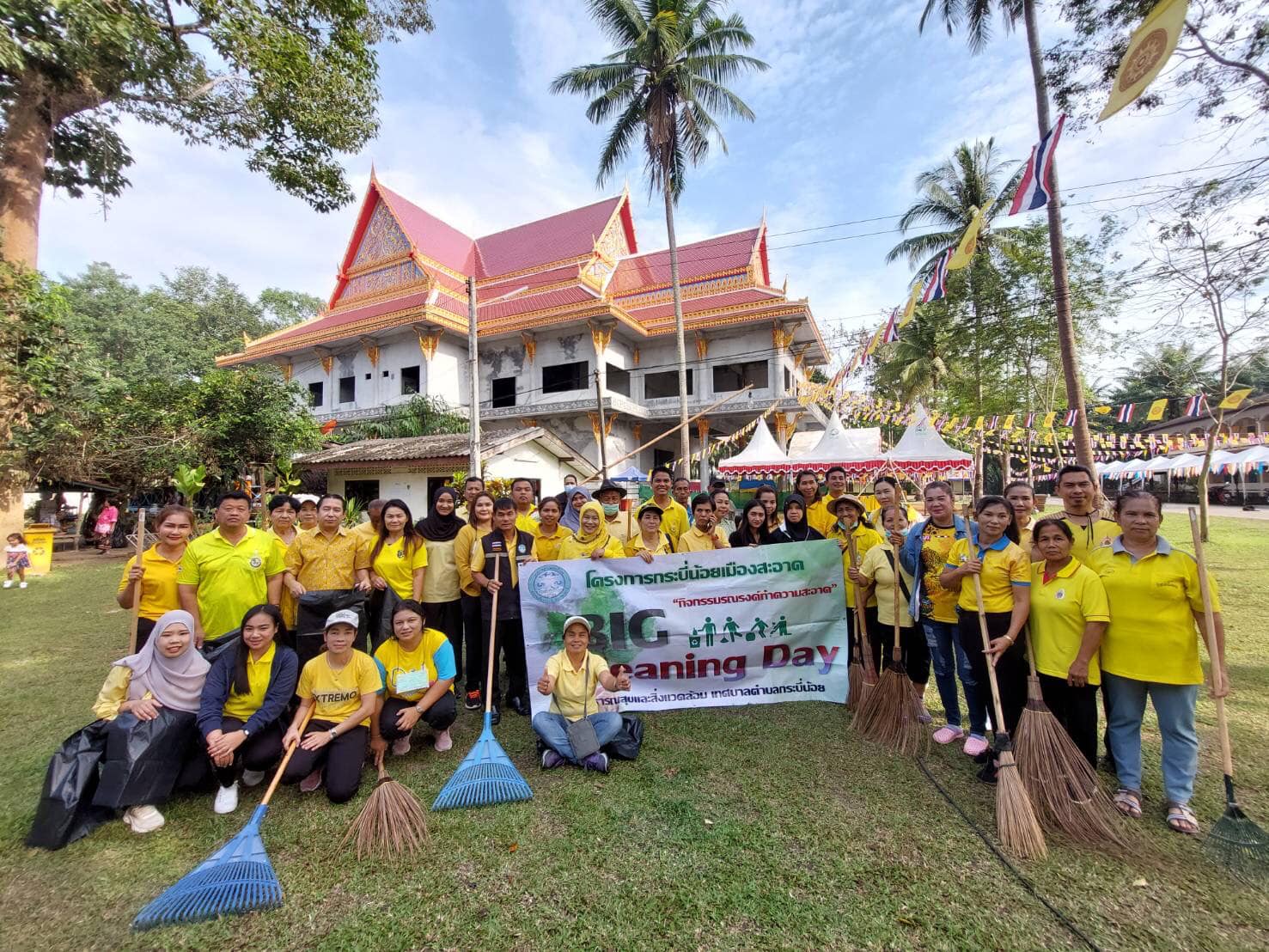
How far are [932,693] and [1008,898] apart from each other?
244 cm

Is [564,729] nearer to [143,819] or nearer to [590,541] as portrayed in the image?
[590,541]

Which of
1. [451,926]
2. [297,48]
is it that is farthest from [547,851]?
[297,48]

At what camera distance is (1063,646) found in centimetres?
278

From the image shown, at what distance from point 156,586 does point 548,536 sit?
241cm

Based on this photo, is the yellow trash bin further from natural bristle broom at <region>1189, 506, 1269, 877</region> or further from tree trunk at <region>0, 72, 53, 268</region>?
natural bristle broom at <region>1189, 506, 1269, 877</region>

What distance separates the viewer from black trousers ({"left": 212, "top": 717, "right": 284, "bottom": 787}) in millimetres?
2848

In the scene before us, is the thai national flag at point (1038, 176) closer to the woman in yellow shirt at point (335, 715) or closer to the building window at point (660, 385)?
the woman in yellow shirt at point (335, 715)

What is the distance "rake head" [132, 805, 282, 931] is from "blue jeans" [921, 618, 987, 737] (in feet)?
11.7

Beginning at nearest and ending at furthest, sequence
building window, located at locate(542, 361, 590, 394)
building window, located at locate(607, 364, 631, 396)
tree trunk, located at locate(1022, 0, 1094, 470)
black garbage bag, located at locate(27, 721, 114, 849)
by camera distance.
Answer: black garbage bag, located at locate(27, 721, 114, 849) → tree trunk, located at locate(1022, 0, 1094, 470) → building window, located at locate(542, 361, 590, 394) → building window, located at locate(607, 364, 631, 396)

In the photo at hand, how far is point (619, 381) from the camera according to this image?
2031 centimetres

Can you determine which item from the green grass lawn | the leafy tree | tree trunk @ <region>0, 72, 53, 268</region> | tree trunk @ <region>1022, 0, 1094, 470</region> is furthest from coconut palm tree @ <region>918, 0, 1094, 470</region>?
tree trunk @ <region>0, 72, 53, 268</region>

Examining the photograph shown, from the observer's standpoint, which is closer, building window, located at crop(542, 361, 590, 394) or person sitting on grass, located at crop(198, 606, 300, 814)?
person sitting on grass, located at crop(198, 606, 300, 814)

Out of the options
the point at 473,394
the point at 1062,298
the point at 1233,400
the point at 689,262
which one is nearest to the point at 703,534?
the point at 1062,298

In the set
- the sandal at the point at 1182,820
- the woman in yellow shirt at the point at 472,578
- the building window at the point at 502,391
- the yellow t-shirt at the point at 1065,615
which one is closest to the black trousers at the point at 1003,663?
the yellow t-shirt at the point at 1065,615
